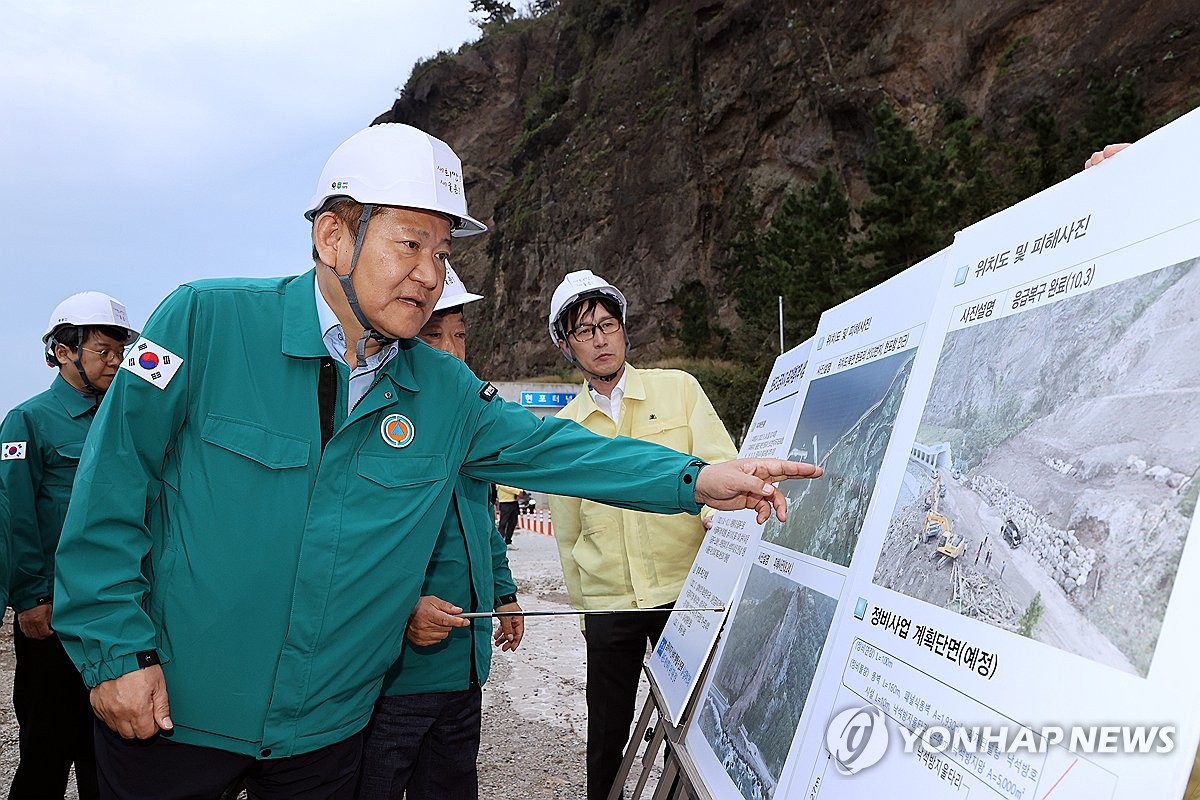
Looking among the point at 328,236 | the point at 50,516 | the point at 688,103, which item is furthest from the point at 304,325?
the point at 688,103

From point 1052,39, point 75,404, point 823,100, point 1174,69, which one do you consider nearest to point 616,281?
point 823,100

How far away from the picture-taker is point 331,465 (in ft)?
6.37

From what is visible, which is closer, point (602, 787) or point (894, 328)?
point (894, 328)

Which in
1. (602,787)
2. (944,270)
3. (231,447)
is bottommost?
(602,787)

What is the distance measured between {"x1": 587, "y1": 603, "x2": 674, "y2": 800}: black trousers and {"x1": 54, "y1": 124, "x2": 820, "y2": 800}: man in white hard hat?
4.10ft

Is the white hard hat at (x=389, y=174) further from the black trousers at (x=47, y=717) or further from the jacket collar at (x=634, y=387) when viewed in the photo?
the black trousers at (x=47, y=717)

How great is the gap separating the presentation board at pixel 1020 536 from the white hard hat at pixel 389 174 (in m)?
1.09

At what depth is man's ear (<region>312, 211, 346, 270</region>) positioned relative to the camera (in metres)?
2.06

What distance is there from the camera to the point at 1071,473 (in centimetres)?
110

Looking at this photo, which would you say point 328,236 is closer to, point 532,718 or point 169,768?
point 169,768

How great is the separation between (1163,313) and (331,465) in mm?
1591

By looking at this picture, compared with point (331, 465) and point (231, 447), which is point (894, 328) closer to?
point (331, 465)

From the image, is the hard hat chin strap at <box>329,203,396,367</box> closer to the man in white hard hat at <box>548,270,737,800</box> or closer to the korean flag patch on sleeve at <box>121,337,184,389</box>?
the korean flag patch on sleeve at <box>121,337,184,389</box>

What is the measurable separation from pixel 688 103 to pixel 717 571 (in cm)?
3939
